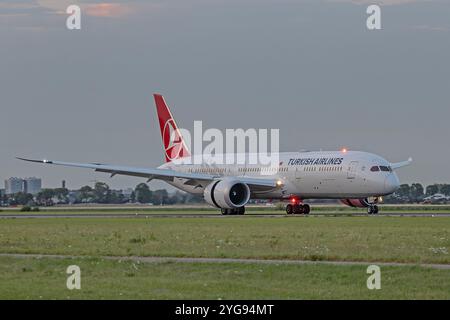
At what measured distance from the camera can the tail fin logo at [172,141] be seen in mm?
86125

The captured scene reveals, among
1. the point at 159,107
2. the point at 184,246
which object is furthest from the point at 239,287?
the point at 159,107

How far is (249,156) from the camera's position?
79375mm

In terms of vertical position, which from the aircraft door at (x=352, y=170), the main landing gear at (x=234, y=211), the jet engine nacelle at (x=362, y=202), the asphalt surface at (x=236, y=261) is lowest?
the asphalt surface at (x=236, y=261)

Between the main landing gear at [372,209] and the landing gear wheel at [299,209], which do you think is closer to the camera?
the main landing gear at [372,209]

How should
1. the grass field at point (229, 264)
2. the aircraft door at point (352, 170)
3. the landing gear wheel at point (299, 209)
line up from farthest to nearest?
the landing gear wheel at point (299, 209) < the aircraft door at point (352, 170) < the grass field at point (229, 264)

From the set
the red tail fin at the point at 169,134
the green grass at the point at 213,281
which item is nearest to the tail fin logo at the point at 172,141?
the red tail fin at the point at 169,134

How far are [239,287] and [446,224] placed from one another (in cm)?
2843

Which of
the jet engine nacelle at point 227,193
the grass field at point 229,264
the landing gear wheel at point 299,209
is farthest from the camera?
the landing gear wheel at point 299,209

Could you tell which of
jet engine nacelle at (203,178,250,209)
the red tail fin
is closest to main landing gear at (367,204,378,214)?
jet engine nacelle at (203,178,250,209)

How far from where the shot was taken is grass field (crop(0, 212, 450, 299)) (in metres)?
23.0

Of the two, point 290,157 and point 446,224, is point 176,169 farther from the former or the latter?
point 446,224

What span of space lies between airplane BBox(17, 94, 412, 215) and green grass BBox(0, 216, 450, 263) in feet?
50.1

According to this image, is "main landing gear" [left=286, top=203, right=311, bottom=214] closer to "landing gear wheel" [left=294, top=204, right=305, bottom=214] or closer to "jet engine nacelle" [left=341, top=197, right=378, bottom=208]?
"landing gear wheel" [left=294, top=204, right=305, bottom=214]

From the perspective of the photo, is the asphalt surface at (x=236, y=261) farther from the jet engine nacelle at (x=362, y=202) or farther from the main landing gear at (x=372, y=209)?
the jet engine nacelle at (x=362, y=202)
